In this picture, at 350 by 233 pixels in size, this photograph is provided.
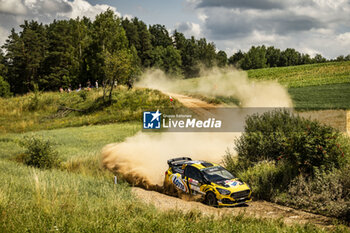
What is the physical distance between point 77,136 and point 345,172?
77.5ft

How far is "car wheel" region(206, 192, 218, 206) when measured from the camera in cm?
1301

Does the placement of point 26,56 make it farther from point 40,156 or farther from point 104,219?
point 104,219

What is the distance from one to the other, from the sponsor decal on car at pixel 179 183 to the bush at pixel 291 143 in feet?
14.2

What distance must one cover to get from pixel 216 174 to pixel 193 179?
1062 mm

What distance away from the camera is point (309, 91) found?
46.3 m

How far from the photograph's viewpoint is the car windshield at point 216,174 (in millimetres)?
13886

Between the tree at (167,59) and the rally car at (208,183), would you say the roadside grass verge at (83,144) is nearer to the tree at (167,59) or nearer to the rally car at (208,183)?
the rally car at (208,183)

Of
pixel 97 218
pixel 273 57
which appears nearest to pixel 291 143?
pixel 97 218

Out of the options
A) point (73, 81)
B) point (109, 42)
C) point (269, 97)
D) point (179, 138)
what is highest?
point (109, 42)

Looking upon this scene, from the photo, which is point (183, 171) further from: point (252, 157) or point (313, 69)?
point (313, 69)

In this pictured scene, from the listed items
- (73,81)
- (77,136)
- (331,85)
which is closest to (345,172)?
(77,136)

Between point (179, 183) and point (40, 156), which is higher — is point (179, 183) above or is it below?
below

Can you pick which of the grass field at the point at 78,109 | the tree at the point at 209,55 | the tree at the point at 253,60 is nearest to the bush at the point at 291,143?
the grass field at the point at 78,109

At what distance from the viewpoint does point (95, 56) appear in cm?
5425
